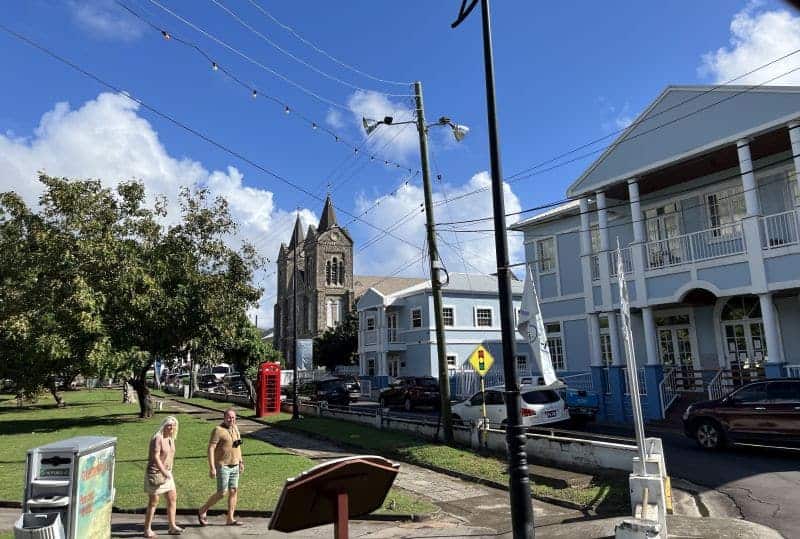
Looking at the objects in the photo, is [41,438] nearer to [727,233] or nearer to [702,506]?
[702,506]

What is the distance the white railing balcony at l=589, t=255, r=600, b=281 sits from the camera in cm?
2206

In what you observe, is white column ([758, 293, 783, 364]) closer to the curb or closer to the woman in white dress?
the curb

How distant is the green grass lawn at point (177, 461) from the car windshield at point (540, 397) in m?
6.20

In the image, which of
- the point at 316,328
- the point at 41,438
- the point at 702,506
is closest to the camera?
the point at 702,506

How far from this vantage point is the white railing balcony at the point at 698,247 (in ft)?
60.4

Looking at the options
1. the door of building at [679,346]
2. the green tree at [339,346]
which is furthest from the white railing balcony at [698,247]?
the green tree at [339,346]

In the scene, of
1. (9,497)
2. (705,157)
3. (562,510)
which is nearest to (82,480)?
(9,497)

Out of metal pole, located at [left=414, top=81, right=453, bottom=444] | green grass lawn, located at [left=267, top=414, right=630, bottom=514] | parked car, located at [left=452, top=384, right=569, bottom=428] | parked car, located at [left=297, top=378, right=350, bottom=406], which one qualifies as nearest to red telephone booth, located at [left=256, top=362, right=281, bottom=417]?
green grass lawn, located at [left=267, top=414, right=630, bottom=514]

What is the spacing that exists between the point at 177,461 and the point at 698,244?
1689cm

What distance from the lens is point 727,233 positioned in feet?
63.8

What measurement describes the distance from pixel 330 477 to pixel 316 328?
246ft

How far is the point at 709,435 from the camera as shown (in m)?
13.6

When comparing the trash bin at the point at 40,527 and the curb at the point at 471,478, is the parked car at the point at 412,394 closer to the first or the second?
the curb at the point at 471,478

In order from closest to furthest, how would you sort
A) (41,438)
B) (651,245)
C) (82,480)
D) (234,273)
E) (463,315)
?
(82,480)
(41,438)
(651,245)
(234,273)
(463,315)
